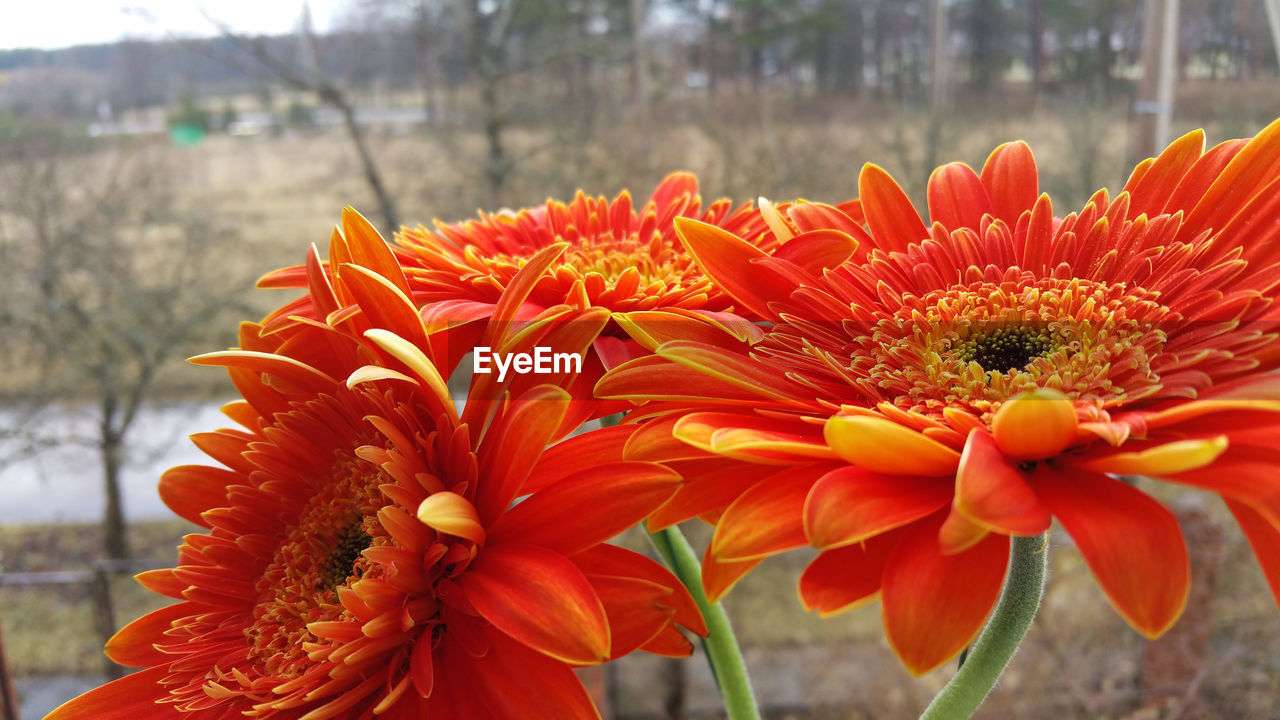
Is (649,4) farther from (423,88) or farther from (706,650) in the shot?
(706,650)

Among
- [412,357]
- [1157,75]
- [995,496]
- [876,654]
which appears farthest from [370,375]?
[876,654]

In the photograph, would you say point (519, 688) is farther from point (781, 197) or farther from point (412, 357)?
point (781, 197)

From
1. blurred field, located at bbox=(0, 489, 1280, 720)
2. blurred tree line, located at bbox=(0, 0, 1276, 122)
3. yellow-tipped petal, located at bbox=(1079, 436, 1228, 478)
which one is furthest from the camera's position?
blurred tree line, located at bbox=(0, 0, 1276, 122)

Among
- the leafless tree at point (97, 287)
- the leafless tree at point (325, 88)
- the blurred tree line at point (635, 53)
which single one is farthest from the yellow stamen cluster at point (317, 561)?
the leafless tree at point (97, 287)

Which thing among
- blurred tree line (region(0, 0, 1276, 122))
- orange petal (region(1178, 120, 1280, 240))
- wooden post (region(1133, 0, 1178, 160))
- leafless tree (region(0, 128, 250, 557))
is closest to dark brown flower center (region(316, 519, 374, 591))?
orange petal (region(1178, 120, 1280, 240))

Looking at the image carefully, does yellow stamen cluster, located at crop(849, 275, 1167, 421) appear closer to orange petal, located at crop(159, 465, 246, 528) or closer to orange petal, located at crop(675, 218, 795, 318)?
orange petal, located at crop(675, 218, 795, 318)

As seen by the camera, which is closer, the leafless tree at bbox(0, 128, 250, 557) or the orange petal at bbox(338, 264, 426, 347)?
the orange petal at bbox(338, 264, 426, 347)

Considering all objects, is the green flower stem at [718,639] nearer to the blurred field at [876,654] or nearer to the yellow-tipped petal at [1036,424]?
the yellow-tipped petal at [1036,424]
